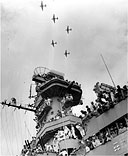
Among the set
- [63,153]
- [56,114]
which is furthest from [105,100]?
[56,114]

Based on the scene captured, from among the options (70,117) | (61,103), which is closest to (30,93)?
(61,103)

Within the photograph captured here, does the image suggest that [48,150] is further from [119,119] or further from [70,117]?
[119,119]

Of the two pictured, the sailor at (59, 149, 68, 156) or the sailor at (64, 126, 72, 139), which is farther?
the sailor at (64, 126, 72, 139)

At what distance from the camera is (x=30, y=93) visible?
31.1 meters

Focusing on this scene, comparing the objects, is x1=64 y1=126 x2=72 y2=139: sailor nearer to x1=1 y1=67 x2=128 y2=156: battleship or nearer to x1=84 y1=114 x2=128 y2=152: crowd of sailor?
x1=1 y1=67 x2=128 y2=156: battleship

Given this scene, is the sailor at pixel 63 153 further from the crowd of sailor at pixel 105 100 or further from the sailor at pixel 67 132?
the crowd of sailor at pixel 105 100

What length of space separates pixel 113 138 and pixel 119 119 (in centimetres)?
131

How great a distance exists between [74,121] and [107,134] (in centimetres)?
987

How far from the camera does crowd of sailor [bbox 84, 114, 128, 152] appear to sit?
12727 millimetres

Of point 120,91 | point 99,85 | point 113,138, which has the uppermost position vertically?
point 99,85

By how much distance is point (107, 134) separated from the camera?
1323 cm

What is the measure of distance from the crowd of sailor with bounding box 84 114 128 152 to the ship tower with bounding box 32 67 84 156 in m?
6.39

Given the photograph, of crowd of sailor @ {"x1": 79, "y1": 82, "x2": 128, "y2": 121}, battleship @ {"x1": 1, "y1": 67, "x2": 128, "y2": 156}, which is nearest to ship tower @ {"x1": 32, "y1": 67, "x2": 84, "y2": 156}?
battleship @ {"x1": 1, "y1": 67, "x2": 128, "y2": 156}

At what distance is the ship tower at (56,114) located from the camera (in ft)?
69.0
